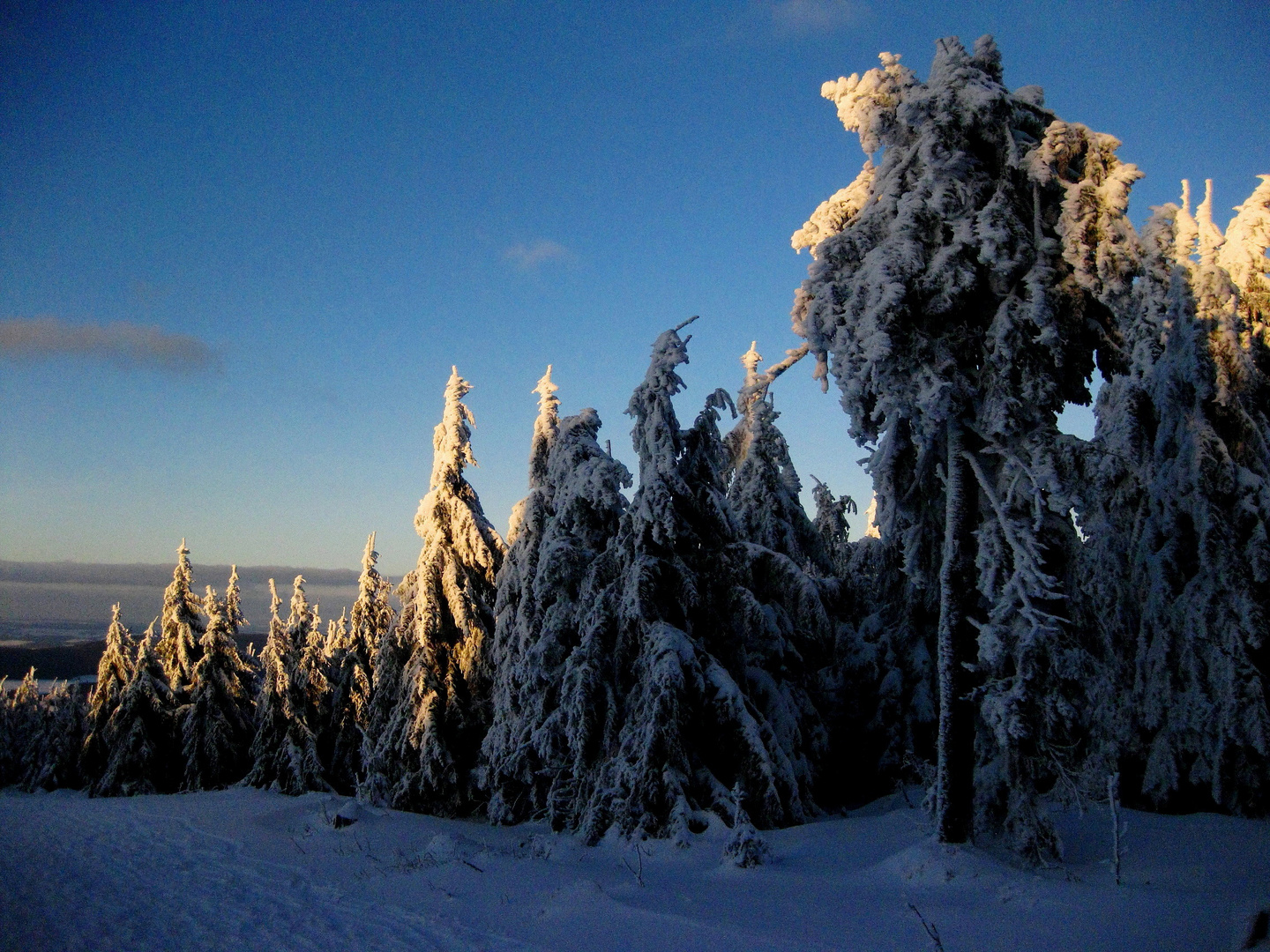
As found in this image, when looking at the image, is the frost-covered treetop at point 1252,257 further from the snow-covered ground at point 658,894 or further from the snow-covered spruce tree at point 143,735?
the snow-covered spruce tree at point 143,735

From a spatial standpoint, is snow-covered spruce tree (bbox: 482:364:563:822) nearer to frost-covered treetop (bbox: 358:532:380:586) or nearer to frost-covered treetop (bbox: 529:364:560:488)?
frost-covered treetop (bbox: 529:364:560:488)

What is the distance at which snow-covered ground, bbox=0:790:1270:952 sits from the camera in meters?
7.78

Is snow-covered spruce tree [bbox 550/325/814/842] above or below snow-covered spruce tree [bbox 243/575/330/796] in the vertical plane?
above

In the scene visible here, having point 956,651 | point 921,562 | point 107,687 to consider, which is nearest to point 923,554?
point 921,562

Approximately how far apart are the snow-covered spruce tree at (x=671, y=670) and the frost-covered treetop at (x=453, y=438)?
8908 mm

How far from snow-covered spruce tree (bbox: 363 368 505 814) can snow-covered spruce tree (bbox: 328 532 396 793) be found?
10261 millimetres

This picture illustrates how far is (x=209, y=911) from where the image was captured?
1108 centimetres

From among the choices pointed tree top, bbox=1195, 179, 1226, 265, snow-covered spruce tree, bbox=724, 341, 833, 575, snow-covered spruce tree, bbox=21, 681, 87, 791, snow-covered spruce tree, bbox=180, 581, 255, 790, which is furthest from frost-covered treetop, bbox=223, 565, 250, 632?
pointed tree top, bbox=1195, 179, 1226, 265

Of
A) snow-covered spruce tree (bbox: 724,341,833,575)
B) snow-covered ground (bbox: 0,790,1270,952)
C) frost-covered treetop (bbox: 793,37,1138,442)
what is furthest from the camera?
snow-covered spruce tree (bbox: 724,341,833,575)

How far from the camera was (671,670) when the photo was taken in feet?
45.8

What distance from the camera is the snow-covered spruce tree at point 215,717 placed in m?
36.6

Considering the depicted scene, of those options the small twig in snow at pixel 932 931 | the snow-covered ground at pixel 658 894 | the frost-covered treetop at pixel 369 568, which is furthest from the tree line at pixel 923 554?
the frost-covered treetop at pixel 369 568

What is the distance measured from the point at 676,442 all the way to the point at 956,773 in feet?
27.1

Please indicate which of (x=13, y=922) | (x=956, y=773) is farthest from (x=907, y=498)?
(x=13, y=922)
